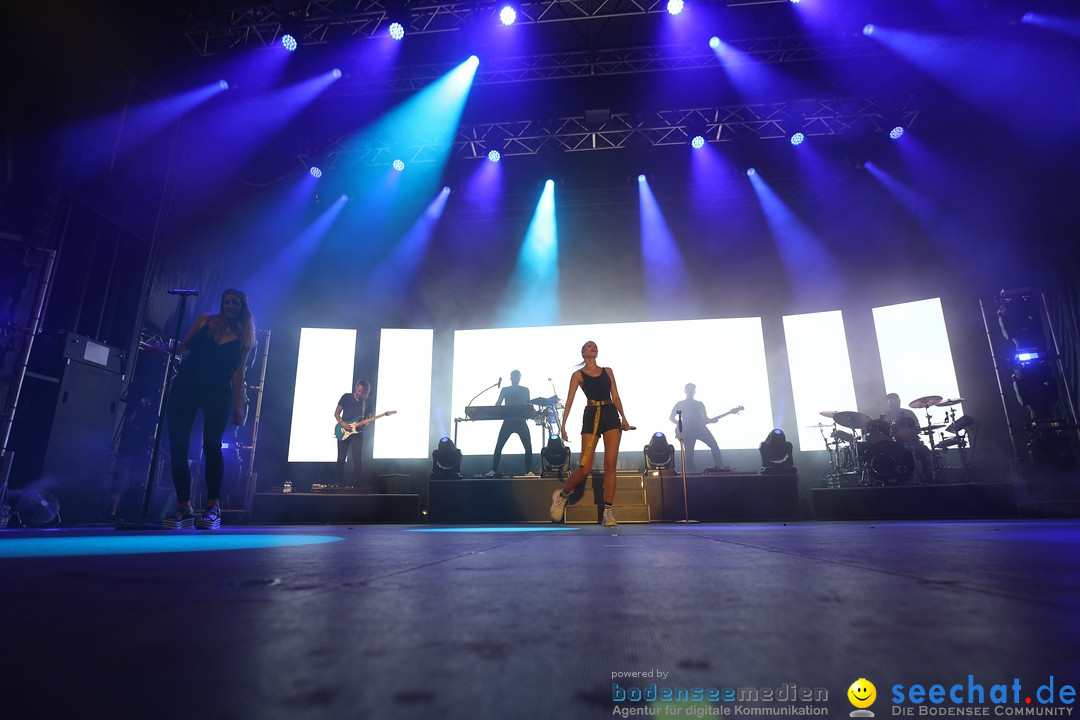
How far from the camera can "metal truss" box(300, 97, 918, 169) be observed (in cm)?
789

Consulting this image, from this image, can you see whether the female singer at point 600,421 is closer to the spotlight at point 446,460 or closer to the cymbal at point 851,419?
the spotlight at point 446,460

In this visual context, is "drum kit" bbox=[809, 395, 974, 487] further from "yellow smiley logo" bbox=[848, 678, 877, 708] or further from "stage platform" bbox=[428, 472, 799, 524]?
"yellow smiley logo" bbox=[848, 678, 877, 708]

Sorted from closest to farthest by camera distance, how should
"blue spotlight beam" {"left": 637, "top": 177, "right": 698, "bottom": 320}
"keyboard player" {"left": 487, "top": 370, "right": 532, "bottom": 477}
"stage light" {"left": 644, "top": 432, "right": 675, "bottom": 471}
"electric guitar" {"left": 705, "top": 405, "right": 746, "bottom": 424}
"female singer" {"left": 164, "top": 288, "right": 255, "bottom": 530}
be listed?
"female singer" {"left": 164, "top": 288, "right": 255, "bottom": 530}
"keyboard player" {"left": 487, "top": 370, "right": 532, "bottom": 477}
"stage light" {"left": 644, "top": 432, "right": 675, "bottom": 471}
"electric guitar" {"left": 705, "top": 405, "right": 746, "bottom": 424}
"blue spotlight beam" {"left": 637, "top": 177, "right": 698, "bottom": 320}

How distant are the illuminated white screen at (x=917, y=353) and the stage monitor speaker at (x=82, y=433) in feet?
36.1

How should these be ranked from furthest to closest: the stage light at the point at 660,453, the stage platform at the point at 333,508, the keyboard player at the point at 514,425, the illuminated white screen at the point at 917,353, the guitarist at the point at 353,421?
the illuminated white screen at the point at 917,353, the guitarist at the point at 353,421, the stage light at the point at 660,453, the keyboard player at the point at 514,425, the stage platform at the point at 333,508

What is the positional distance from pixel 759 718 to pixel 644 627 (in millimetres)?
250

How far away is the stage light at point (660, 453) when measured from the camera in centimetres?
762

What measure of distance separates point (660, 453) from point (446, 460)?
10.0ft

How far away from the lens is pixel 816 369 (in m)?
9.05

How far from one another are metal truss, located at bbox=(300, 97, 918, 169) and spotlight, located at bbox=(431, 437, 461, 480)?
15.4 feet

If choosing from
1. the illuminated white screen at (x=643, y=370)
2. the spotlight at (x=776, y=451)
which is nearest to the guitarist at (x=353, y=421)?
the illuminated white screen at (x=643, y=370)

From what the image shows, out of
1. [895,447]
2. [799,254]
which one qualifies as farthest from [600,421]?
[799,254]

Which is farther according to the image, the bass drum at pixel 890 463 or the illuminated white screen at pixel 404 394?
the illuminated white screen at pixel 404 394

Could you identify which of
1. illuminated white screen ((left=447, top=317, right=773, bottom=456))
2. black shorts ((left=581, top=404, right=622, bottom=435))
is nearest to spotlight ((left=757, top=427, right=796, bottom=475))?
illuminated white screen ((left=447, top=317, right=773, bottom=456))
